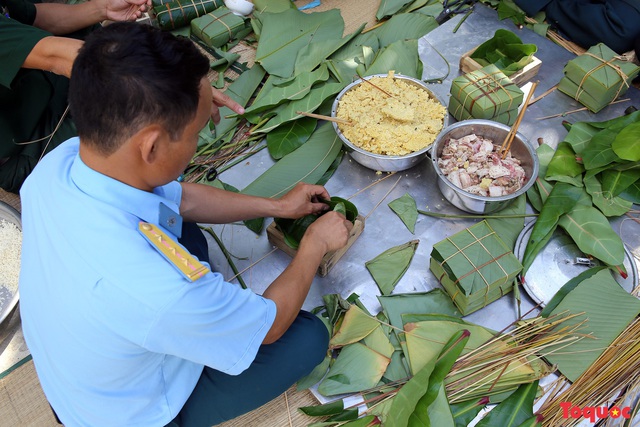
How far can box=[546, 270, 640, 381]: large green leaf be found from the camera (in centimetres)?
185

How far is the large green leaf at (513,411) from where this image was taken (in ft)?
5.56

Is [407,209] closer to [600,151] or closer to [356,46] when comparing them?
[600,151]

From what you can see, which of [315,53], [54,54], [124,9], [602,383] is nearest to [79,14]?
[124,9]

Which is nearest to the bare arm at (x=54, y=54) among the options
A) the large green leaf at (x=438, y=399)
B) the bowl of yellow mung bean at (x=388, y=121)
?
the bowl of yellow mung bean at (x=388, y=121)

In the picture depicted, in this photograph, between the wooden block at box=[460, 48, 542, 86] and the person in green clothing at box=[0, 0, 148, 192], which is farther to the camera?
the wooden block at box=[460, 48, 542, 86]

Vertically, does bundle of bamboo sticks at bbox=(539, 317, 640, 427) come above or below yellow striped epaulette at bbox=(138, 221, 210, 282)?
below

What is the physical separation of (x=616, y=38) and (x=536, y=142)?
33.6 inches

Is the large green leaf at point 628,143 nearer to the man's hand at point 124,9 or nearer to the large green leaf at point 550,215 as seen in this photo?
the large green leaf at point 550,215

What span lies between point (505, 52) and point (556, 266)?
49.1 inches

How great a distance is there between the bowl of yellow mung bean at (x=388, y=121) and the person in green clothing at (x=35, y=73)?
46.9 inches

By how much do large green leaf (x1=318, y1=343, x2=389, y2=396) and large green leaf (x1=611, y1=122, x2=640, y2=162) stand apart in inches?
52.7

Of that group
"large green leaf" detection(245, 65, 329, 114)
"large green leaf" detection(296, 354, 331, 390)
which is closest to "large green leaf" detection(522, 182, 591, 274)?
"large green leaf" detection(296, 354, 331, 390)

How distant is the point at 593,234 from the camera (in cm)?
208

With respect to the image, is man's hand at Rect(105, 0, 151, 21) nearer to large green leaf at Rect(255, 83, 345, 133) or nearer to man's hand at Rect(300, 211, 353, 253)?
large green leaf at Rect(255, 83, 345, 133)
